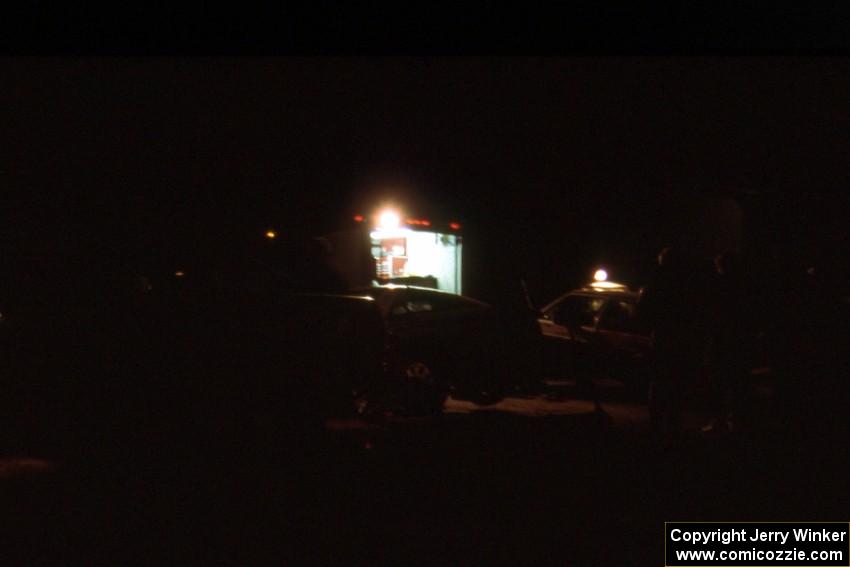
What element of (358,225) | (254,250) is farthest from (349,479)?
(358,225)

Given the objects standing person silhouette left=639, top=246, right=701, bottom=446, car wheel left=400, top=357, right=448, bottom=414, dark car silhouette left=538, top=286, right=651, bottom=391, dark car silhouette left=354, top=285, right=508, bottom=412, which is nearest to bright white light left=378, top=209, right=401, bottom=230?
dark car silhouette left=538, top=286, right=651, bottom=391

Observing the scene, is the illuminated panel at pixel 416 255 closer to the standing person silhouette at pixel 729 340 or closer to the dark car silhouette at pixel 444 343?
the dark car silhouette at pixel 444 343

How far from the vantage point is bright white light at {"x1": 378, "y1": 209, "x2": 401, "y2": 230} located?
15.3 meters

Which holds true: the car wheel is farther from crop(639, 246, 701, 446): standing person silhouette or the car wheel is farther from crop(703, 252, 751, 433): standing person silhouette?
crop(703, 252, 751, 433): standing person silhouette

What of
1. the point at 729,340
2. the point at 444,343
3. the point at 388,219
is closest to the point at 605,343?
the point at 444,343

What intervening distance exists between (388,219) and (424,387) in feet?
21.8

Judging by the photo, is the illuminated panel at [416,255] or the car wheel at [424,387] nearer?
the car wheel at [424,387]

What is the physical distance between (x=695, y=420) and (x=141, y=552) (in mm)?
7431

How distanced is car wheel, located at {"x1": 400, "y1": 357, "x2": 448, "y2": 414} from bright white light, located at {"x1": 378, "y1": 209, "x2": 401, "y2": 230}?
625cm

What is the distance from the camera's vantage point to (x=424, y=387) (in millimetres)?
9289

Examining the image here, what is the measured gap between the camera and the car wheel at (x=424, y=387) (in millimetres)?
9023

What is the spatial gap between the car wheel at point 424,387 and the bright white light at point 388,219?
6253 mm

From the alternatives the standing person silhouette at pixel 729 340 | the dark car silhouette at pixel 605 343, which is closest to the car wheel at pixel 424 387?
the dark car silhouette at pixel 605 343

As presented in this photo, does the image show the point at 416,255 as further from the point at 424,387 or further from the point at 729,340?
the point at 729,340
